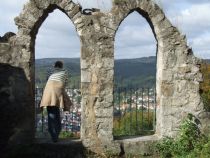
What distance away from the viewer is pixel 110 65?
1010 cm

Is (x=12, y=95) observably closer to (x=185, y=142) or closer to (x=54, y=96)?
(x=54, y=96)

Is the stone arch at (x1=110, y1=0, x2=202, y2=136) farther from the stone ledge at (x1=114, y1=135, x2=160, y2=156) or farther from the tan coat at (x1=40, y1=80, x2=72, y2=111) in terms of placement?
the tan coat at (x1=40, y1=80, x2=72, y2=111)

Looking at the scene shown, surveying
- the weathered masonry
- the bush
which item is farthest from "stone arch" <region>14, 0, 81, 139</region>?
the bush

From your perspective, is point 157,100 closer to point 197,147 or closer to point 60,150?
point 197,147

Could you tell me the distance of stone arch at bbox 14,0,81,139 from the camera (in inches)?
390

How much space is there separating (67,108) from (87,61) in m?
1.04

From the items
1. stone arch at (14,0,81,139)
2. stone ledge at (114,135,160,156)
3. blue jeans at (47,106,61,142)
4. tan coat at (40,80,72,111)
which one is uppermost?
stone arch at (14,0,81,139)

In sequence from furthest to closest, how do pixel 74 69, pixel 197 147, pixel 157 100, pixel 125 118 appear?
pixel 74 69
pixel 125 118
pixel 157 100
pixel 197 147

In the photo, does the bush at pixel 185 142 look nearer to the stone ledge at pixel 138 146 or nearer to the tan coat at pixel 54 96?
the stone ledge at pixel 138 146

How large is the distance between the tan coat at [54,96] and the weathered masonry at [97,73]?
0.30m

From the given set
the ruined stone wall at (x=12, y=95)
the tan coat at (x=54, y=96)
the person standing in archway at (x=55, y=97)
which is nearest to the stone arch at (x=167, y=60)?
the person standing in archway at (x=55, y=97)

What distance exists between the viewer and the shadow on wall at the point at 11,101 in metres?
9.92

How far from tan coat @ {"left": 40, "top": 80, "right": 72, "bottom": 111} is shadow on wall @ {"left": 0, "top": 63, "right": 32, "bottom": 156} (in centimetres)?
42

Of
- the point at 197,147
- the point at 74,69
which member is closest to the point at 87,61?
the point at 197,147
